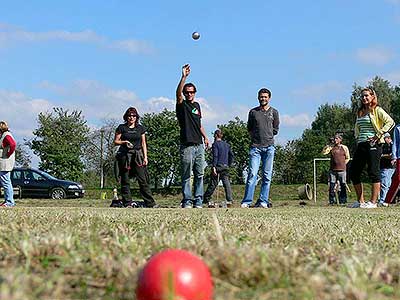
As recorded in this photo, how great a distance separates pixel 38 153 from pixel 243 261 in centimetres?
6023

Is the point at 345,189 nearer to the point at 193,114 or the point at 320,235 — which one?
the point at 193,114

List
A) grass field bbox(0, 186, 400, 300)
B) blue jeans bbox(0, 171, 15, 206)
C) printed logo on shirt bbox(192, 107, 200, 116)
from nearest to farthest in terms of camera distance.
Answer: grass field bbox(0, 186, 400, 300), printed logo on shirt bbox(192, 107, 200, 116), blue jeans bbox(0, 171, 15, 206)

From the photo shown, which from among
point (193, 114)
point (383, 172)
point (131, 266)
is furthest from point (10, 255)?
point (383, 172)

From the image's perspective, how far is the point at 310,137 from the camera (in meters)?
83.2

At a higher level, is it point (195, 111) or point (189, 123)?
point (195, 111)

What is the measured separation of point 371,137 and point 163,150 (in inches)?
2016

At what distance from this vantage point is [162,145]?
203 ft

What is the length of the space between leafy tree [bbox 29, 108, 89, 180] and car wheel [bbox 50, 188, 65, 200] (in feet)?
89.7

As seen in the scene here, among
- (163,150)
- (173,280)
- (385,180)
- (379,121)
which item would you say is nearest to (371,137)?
(379,121)

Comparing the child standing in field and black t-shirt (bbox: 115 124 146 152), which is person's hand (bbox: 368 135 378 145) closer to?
black t-shirt (bbox: 115 124 146 152)

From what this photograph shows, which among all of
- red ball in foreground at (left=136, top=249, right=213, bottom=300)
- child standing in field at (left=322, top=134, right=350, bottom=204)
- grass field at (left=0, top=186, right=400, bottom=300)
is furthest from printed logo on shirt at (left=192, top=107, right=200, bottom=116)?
red ball in foreground at (left=136, top=249, right=213, bottom=300)

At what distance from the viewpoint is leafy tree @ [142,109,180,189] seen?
60875 mm

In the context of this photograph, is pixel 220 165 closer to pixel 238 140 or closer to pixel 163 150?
pixel 163 150

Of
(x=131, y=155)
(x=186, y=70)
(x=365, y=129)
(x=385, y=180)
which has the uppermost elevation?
(x=186, y=70)
